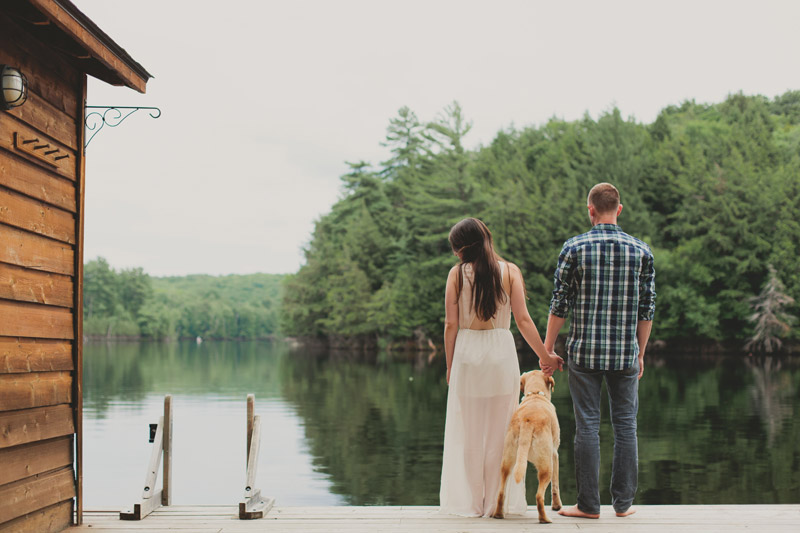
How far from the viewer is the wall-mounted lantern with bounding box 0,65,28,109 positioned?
3.62m

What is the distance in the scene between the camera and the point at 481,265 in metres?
4.42

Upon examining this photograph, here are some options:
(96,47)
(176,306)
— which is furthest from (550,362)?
(176,306)

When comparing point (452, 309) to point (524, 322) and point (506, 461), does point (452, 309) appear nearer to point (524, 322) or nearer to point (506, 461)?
point (524, 322)

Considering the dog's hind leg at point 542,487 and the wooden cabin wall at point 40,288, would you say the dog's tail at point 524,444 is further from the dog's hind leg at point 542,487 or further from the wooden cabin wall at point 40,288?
the wooden cabin wall at point 40,288

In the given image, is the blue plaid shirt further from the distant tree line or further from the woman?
the distant tree line

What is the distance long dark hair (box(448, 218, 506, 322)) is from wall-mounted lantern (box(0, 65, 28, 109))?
2234 millimetres

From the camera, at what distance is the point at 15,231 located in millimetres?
3789

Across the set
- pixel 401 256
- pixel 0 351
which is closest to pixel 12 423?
pixel 0 351

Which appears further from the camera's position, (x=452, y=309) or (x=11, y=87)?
(x=452, y=309)

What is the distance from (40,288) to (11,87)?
3.26 feet

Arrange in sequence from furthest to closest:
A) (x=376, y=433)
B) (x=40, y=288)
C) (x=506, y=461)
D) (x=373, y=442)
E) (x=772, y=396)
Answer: (x=772, y=396) < (x=376, y=433) < (x=373, y=442) < (x=506, y=461) < (x=40, y=288)

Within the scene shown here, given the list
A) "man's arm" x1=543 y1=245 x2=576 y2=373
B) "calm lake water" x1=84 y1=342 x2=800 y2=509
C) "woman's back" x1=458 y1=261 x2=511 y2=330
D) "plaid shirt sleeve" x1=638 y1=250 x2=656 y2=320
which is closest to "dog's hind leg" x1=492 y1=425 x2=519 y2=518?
"man's arm" x1=543 y1=245 x2=576 y2=373

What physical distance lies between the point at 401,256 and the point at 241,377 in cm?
2001

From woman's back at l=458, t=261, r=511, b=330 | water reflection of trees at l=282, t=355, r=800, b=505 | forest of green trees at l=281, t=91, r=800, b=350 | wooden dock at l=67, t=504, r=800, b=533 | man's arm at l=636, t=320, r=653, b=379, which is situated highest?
forest of green trees at l=281, t=91, r=800, b=350
